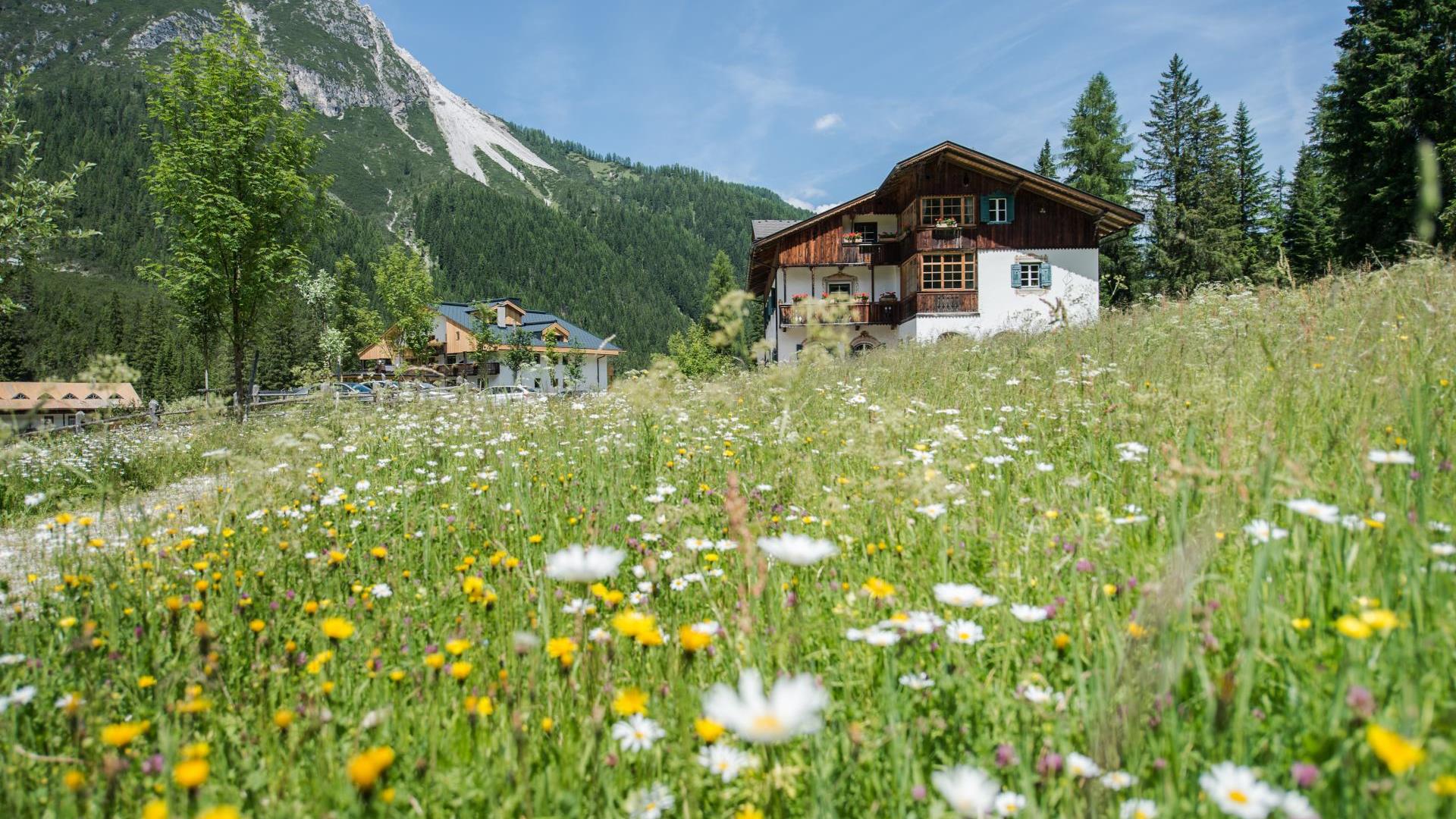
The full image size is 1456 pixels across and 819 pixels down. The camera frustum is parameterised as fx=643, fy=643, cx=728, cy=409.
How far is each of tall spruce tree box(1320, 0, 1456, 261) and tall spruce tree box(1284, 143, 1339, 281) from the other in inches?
405

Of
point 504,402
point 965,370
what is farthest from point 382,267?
point 965,370

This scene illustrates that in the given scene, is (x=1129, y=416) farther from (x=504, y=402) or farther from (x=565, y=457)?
(x=504, y=402)

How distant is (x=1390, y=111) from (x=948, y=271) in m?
16.8

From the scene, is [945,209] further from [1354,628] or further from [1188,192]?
[1354,628]

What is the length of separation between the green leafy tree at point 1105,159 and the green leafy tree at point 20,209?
4268 centimetres

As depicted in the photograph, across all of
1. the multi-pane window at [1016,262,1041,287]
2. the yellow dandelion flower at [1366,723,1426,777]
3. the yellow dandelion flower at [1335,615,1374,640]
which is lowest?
the yellow dandelion flower at [1366,723,1426,777]

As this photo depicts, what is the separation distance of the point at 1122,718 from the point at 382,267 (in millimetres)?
57423

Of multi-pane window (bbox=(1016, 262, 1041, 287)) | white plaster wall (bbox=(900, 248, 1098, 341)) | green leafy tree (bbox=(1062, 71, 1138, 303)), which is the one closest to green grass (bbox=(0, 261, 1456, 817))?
white plaster wall (bbox=(900, 248, 1098, 341))

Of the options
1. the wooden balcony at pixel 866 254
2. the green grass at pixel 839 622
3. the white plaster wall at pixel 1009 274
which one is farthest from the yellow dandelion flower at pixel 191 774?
the wooden balcony at pixel 866 254

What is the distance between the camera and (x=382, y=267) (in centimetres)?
5022

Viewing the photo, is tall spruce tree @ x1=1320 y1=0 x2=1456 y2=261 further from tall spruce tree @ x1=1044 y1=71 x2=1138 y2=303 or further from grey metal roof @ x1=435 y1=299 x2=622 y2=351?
grey metal roof @ x1=435 y1=299 x2=622 y2=351

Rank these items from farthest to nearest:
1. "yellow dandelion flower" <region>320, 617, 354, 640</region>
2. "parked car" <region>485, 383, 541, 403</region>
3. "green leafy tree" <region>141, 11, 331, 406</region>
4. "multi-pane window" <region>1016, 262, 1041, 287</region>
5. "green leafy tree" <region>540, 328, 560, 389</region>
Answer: "green leafy tree" <region>540, 328, 560, 389</region> < "multi-pane window" <region>1016, 262, 1041, 287</region> < "green leafy tree" <region>141, 11, 331, 406</region> < "parked car" <region>485, 383, 541, 403</region> < "yellow dandelion flower" <region>320, 617, 354, 640</region>

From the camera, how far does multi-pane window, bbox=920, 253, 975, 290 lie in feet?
95.6

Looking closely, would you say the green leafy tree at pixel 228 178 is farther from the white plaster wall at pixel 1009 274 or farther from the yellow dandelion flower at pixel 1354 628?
the white plaster wall at pixel 1009 274
